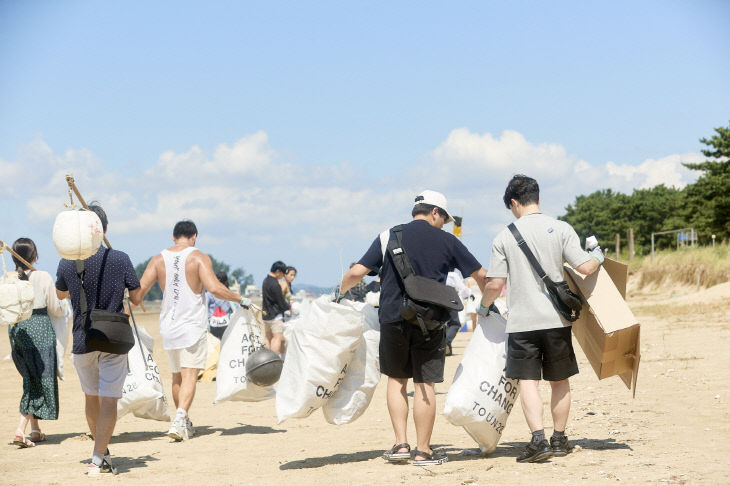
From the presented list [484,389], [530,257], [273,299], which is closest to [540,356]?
[484,389]

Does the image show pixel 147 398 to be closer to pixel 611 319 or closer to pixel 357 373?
pixel 357 373

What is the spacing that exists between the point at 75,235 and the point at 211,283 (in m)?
1.88

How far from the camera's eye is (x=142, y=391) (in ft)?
22.8

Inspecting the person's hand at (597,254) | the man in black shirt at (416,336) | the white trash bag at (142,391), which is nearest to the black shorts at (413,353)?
the man in black shirt at (416,336)

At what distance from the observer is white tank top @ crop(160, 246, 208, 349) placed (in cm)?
709

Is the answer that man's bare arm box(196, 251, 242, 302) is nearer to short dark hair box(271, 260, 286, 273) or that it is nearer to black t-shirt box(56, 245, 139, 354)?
black t-shirt box(56, 245, 139, 354)

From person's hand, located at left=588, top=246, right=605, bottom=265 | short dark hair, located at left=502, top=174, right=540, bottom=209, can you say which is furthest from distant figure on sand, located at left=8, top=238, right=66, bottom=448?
person's hand, located at left=588, top=246, right=605, bottom=265

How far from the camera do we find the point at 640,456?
5.07m

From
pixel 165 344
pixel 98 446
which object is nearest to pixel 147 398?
pixel 165 344

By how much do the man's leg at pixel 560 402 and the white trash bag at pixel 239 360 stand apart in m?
2.79

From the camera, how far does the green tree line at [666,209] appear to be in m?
41.8

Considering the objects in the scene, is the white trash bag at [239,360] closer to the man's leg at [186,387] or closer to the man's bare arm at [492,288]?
the man's leg at [186,387]

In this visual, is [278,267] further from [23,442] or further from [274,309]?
[23,442]

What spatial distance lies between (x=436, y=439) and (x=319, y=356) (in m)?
1.56
